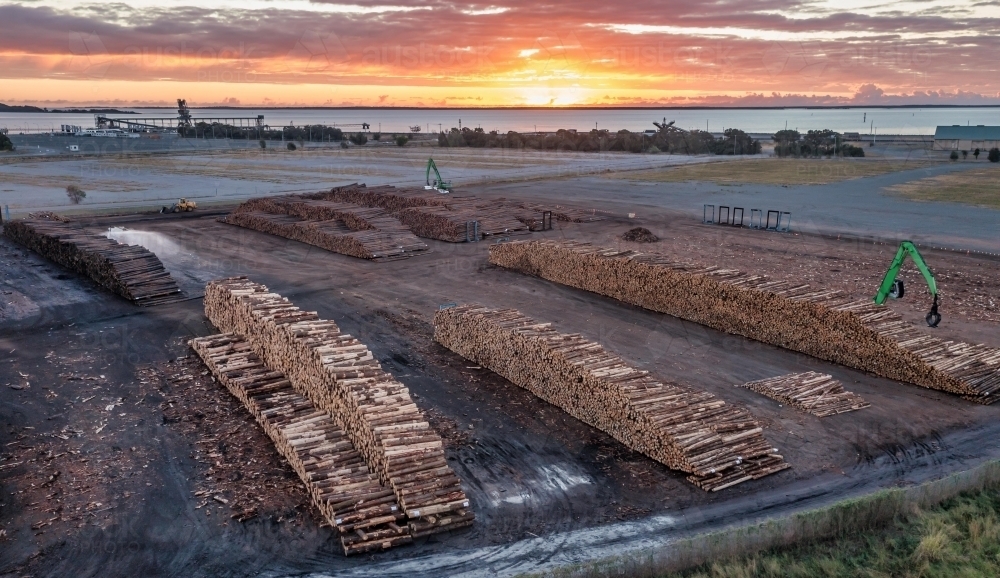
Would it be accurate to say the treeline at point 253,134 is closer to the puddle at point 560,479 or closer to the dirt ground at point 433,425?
the dirt ground at point 433,425

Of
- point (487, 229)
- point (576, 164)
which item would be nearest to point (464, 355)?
point (487, 229)

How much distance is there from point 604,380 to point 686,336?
6.65 m

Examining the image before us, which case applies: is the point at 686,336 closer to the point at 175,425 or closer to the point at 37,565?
the point at 175,425

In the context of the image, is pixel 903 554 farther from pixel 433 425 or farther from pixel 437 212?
pixel 437 212

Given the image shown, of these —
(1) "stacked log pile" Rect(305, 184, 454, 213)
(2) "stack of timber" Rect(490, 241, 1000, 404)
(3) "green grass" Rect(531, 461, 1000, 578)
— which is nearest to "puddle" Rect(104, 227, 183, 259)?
(1) "stacked log pile" Rect(305, 184, 454, 213)

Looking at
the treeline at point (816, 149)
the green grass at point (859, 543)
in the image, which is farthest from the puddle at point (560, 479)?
the treeline at point (816, 149)

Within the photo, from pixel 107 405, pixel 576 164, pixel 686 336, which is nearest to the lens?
pixel 107 405

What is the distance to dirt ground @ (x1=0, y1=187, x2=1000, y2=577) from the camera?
35.6 ft

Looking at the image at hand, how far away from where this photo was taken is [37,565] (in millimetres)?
10391

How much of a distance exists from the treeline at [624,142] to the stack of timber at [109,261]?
81415mm

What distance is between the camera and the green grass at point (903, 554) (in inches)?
386

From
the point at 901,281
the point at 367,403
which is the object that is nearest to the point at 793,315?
the point at 901,281

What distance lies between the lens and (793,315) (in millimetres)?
18812

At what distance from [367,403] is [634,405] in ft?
15.2
